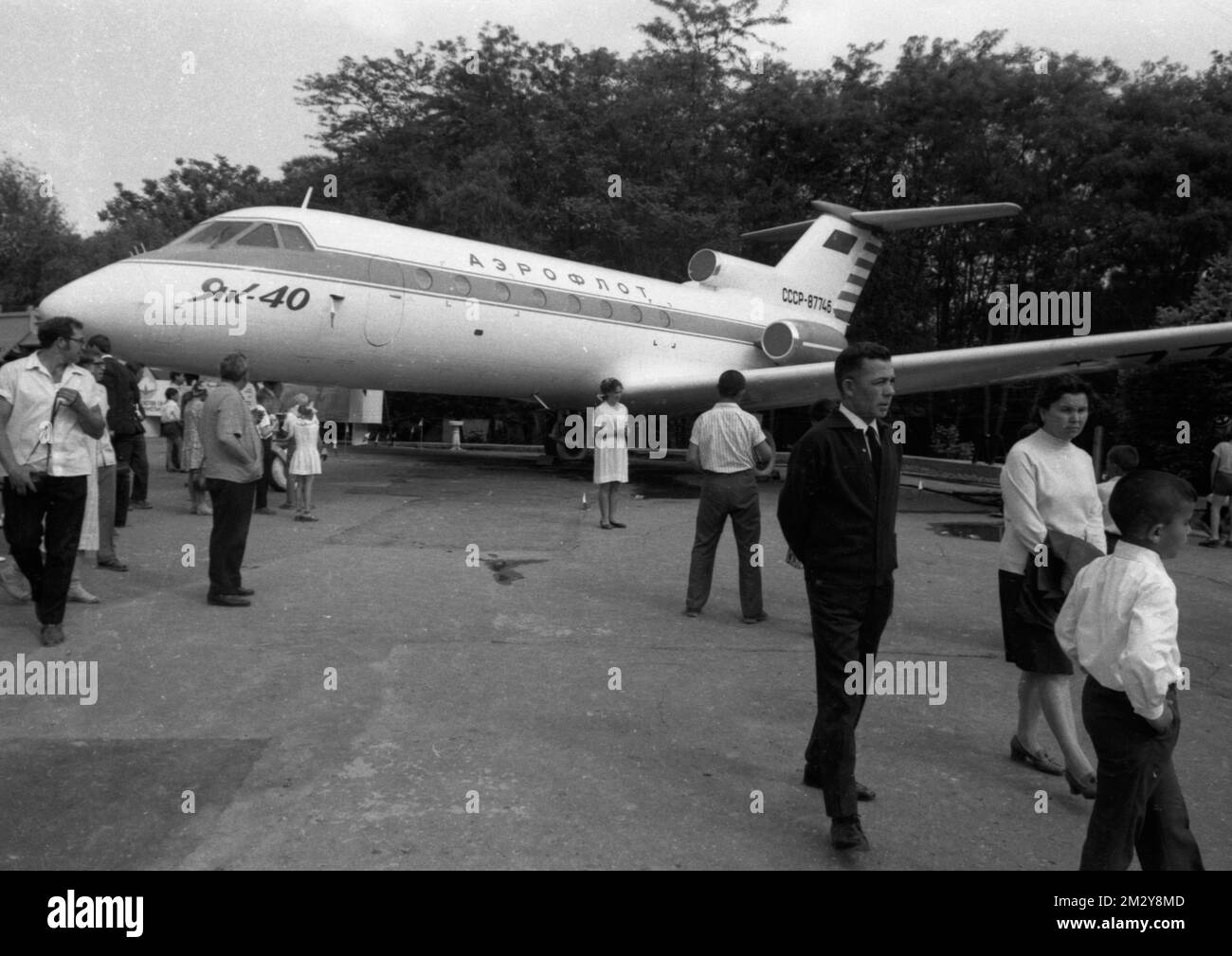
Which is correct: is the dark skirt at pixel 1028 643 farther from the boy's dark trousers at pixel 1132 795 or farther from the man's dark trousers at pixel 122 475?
the man's dark trousers at pixel 122 475

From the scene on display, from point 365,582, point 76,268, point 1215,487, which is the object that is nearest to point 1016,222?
point 1215,487

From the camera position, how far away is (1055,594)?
387cm

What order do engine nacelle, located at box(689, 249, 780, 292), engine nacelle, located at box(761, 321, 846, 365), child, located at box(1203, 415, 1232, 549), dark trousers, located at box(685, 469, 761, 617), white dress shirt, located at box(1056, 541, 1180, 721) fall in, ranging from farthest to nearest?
engine nacelle, located at box(689, 249, 780, 292)
engine nacelle, located at box(761, 321, 846, 365)
child, located at box(1203, 415, 1232, 549)
dark trousers, located at box(685, 469, 761, 617)
white dress shirt, located at box(1056, 541, 1180, 721)

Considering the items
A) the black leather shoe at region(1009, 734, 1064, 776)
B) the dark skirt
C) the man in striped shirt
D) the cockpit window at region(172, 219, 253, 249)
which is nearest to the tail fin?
the cockpit window at region(172, 219, 253, 249)

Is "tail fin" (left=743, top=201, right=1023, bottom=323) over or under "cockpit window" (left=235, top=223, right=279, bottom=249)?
over

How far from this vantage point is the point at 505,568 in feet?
26.0

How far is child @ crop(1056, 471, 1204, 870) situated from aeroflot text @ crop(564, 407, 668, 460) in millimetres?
7540

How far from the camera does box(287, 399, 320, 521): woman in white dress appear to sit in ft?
33.4

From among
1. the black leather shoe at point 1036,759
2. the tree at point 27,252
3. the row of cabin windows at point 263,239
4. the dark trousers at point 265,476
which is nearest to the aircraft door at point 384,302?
the row of cabin windows at point 263,239

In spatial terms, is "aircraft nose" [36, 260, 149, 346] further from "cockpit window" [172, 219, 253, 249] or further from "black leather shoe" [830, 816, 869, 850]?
"black leather shoe" [830, 816, 869, 850]

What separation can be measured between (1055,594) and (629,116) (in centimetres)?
2372

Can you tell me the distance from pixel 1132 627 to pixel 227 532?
5.62m

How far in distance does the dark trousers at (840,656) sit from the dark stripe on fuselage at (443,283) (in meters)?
9.51

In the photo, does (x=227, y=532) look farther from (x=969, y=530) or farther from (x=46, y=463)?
(x=969, y=530)
